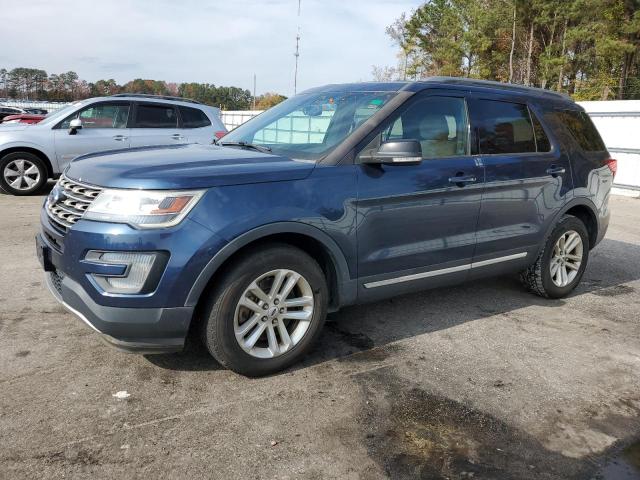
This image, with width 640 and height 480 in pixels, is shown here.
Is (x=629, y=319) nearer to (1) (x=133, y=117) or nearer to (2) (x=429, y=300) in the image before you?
(2) (x=429, y=300)

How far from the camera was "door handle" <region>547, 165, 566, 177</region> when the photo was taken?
15.6 ft

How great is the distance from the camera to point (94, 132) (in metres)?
9.80

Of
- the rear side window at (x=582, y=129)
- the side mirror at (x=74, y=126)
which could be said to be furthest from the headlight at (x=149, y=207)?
the side mirror at (x=74, y=126)

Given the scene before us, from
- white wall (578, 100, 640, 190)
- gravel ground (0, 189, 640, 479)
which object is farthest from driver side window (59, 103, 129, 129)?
white wall (578, 100, 640, 190)

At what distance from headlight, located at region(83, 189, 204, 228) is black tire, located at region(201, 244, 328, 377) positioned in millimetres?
445

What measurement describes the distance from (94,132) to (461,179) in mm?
7751

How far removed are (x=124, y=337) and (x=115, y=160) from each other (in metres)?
1.14

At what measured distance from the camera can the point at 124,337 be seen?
300 cm

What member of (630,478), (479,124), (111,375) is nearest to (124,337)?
(111,375)

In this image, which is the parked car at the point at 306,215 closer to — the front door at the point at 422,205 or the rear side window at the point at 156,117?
the front door at the point at 422,205

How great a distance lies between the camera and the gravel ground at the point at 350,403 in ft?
8.59

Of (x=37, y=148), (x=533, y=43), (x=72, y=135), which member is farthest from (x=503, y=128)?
(x=533, y=43)

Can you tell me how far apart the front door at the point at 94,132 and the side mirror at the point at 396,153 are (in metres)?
7.37

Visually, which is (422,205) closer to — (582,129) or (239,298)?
(239,298)
